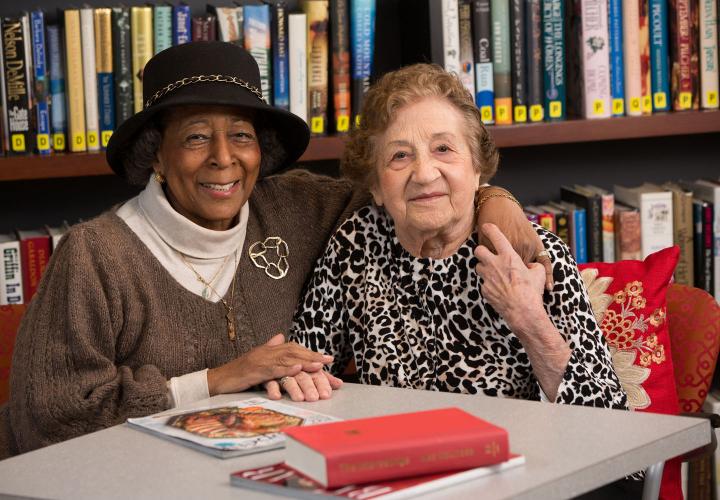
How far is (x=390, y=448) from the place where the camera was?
1169 millimetres

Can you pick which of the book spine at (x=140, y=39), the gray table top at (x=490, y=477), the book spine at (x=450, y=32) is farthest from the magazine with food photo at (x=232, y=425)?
the book spine at (x=450, y=32)

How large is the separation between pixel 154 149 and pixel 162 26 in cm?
53

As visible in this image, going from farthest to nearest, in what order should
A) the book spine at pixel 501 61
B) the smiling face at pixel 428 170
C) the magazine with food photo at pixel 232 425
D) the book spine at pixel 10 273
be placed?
the book spine at pixel 501 61
the book spine at pixel 10 273
the smiling face at pixel 428 170
the magazine with food photo at pixel 232 425

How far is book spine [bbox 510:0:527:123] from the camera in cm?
271

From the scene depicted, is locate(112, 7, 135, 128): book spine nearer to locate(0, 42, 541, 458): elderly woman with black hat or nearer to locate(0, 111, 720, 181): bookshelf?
locate(0, 111, 720, 181): bookshelf

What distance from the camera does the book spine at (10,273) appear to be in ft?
8.48

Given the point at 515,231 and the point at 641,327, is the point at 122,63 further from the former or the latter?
the point at 641,327

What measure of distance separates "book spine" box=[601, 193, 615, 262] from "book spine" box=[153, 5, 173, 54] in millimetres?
1224

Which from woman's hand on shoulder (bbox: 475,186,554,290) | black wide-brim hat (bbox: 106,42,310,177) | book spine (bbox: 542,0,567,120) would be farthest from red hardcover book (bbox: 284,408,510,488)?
book spine (bbox: 542,0,567,120)

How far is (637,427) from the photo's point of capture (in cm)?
140

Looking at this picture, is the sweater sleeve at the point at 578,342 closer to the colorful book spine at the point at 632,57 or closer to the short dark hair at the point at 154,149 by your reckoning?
the short dark hair at the point at 154,149

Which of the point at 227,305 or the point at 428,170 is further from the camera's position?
the point at 227,305

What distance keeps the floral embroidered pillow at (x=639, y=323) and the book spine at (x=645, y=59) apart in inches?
28.6

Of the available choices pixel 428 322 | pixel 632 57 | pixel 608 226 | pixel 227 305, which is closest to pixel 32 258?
pixel 227 305
